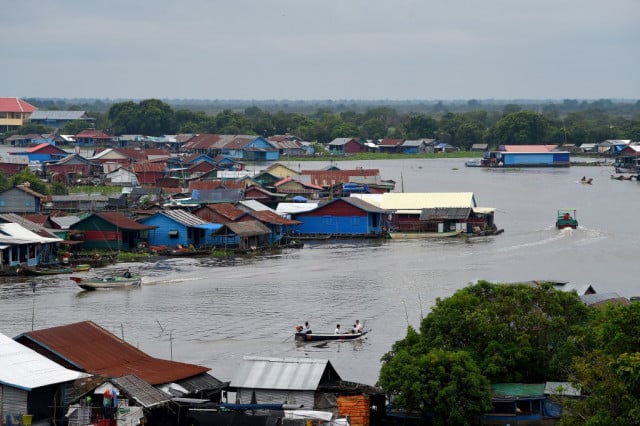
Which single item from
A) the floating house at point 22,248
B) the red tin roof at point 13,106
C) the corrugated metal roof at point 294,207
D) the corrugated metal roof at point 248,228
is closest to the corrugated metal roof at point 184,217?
the corrugated metal roof at point 248,228

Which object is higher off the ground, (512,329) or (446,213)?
(512,329)

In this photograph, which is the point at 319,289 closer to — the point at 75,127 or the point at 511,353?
the point at 511,353

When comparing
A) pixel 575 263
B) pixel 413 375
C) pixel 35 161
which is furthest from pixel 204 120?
pixel 413 375

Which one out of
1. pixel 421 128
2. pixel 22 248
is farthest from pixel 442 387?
pixel 421 128

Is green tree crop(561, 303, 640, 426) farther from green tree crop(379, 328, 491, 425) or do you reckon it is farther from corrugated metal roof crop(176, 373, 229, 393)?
corrugated metal roof crop(176, 373, 229, 393)

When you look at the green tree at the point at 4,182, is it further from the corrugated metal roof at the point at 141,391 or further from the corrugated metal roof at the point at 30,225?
the corrugated metal roof at the point at 141,391

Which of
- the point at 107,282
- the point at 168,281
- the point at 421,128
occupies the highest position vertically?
the point at 421,128
